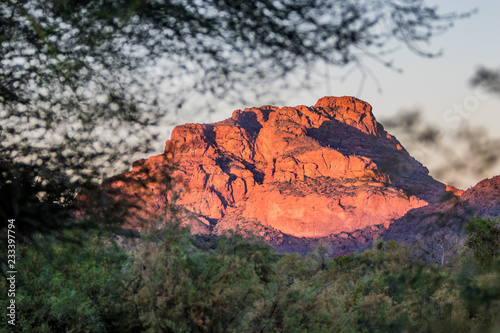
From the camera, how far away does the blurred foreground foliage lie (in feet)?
24.2

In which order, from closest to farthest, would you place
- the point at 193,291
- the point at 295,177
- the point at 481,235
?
the point at 193,291 < the point at 481,235 < the point at 295,177

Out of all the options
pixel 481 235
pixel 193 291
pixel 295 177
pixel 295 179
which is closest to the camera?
pixel 193 291

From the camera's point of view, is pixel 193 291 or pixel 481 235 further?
pixel 481 235

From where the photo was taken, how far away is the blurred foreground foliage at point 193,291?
738 cm

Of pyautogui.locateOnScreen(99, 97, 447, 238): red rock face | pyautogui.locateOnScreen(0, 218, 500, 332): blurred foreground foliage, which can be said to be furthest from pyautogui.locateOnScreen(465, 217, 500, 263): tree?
pyautogui.locateOnScreen(99, 97, 447, 238): red rock face

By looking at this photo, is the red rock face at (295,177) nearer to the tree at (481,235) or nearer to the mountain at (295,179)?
the mountain at (295,179)

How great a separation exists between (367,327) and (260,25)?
4.85 metres

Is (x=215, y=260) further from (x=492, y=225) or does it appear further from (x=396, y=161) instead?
(x=492, y=225)

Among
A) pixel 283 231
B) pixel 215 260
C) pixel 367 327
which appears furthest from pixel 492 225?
pixel 283 231

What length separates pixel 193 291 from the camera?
24.2 ft

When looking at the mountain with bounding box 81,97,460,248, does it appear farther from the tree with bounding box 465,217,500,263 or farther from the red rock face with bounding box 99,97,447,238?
the tree with bounding box 465,217,500,263

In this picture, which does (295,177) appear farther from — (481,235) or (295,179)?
(481,235)

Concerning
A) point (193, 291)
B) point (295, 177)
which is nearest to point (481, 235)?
point (193, 291)

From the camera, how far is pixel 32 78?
6.28m
